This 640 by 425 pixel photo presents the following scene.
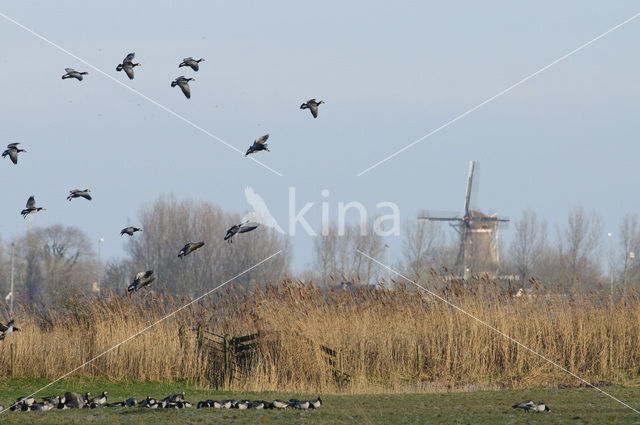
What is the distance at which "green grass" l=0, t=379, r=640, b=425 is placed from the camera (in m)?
11.9

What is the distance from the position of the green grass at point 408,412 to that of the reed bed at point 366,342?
297 centimetres

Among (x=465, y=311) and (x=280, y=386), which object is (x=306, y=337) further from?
(x=465, y=311)

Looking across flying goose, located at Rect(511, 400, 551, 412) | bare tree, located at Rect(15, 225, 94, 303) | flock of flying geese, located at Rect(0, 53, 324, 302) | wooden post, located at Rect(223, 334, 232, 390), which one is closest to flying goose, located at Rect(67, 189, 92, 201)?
flock of flying geese, located at Rect(0, 53, 324, 302)

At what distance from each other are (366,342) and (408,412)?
7.59m

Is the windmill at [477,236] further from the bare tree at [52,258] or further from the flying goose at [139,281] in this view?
the flying goose at [139,281]

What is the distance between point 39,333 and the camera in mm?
21125

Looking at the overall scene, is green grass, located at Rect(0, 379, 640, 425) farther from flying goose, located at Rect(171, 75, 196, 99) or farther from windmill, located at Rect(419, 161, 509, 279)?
windmill, located at Rect(419, 161, 509, 279)

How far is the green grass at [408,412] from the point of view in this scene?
11.9 meters

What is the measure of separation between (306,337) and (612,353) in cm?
676

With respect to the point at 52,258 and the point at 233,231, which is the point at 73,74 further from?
the point at 52,258

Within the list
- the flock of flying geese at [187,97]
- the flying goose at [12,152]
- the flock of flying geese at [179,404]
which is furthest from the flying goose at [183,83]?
the flock of flying geese at [179,404]

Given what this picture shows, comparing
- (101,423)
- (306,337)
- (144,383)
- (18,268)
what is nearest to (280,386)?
(306,337)

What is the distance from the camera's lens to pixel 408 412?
13.1 meters

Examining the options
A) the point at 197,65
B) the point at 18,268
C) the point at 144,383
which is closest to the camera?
the point at 197,65
